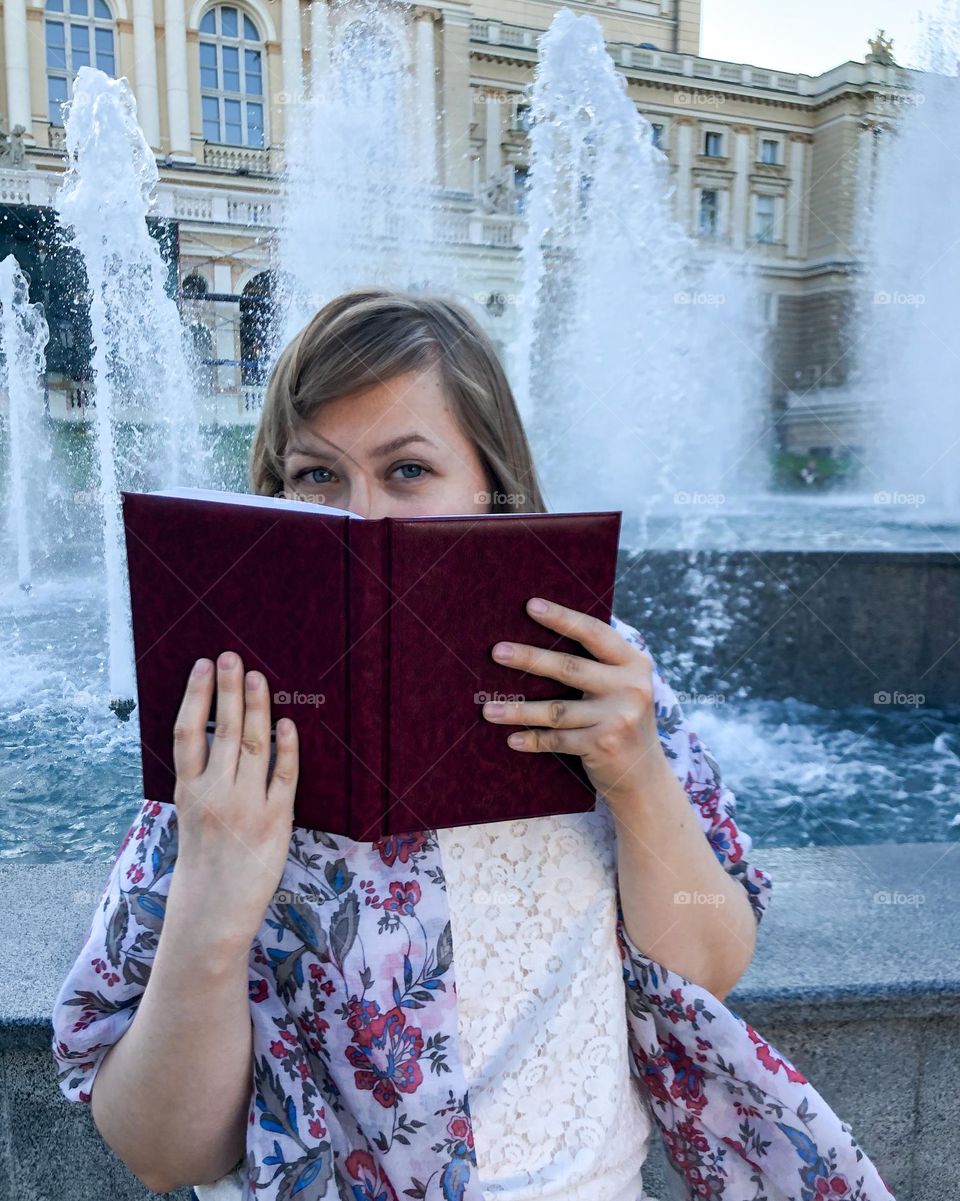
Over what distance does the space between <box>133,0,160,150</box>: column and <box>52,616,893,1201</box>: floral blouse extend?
16.4 meters

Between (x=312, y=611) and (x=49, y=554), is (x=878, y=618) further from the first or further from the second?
(x=49, y=554)

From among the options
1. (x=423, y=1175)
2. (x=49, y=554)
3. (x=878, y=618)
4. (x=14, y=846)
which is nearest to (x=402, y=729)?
(x=423, y=1175)

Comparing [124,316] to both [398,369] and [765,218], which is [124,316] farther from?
[765,218]

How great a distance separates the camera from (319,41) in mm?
15680

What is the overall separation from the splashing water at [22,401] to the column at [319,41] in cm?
805

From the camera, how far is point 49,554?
6.42 meters

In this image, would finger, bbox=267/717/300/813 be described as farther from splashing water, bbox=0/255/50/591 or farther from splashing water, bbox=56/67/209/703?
splashing water, bbox=0/255/50/591

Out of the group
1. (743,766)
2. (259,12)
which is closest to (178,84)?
(259,12)

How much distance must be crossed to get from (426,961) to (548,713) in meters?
0.21

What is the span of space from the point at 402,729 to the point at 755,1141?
0.47 metres

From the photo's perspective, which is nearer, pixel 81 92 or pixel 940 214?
pixel 81 92

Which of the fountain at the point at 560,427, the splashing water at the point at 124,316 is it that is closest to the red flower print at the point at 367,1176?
the fountain at the point at 560,427

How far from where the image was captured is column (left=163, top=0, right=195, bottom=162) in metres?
15.0

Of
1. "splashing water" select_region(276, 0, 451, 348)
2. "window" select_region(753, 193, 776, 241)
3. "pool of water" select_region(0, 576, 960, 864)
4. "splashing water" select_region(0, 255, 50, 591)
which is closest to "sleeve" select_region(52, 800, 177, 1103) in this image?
"pool of water" select_region(0, 576, 960, 864)
